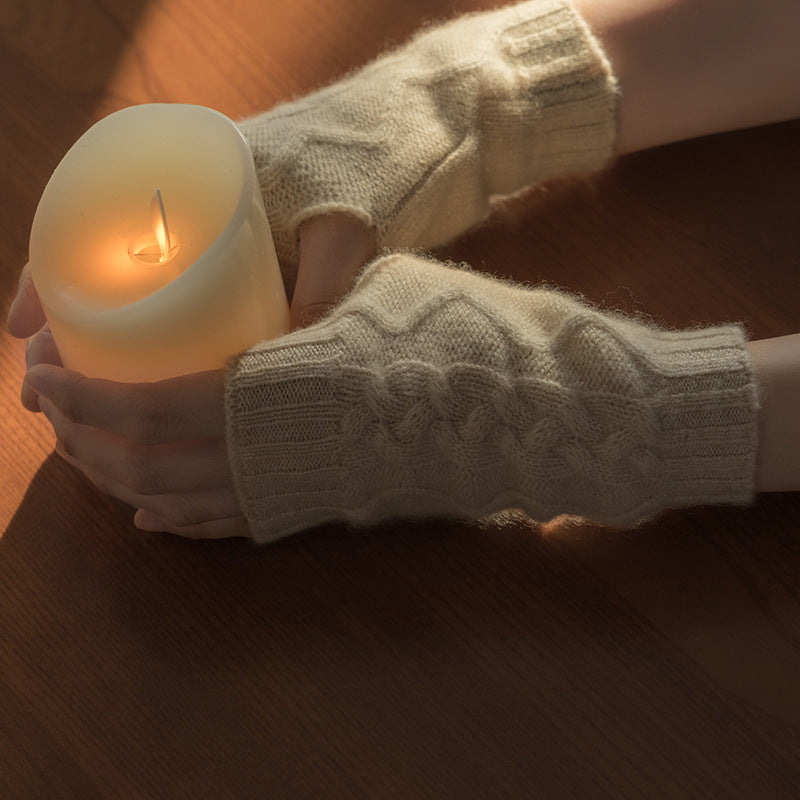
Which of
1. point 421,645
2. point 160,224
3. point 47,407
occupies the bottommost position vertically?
point 421,645

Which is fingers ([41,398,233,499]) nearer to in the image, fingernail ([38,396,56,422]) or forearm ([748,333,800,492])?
fingernail ([38,396,56,422])

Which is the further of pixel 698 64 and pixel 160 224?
pixel 698 64

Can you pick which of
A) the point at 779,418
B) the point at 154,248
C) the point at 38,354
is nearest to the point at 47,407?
the point at 38,354

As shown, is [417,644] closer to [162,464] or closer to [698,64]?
[162,464]

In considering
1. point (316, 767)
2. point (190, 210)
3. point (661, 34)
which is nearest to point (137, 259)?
point (190, 210)

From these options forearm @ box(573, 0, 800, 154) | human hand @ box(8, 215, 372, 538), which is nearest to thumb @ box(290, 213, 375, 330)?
human hand @ box(8, 215, 372, 538)

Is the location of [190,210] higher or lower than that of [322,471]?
higher

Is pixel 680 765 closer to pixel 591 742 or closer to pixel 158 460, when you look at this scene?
pixel 591 742
